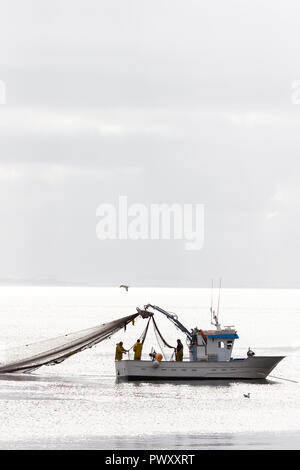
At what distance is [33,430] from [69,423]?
2436mm

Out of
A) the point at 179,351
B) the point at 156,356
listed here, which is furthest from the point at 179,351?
the point at 156,356

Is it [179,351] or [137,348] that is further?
[179,351]

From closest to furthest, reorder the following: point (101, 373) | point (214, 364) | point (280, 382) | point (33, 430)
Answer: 1. point (33, 430)
2. point (214, 364)
3. point (280, 382)
4. point (101, 373)

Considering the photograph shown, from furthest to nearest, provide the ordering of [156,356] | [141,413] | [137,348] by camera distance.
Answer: [156,356] < [137,348] < [141,413]

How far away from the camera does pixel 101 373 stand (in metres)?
81.1

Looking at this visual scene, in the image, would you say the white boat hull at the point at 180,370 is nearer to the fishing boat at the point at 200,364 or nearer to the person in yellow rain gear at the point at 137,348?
the fishing boat at the point at 200,364

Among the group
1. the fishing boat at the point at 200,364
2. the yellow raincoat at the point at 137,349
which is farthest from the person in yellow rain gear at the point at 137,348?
the fishing boat at the point at 200,364

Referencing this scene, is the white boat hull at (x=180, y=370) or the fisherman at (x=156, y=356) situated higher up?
the fisherman at (x=156, y=356)

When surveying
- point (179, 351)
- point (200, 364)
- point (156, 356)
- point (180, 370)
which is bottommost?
point (180, 370)

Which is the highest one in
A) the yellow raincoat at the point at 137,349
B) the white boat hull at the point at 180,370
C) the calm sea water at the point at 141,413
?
the yellow raincoat at the point at 137,349

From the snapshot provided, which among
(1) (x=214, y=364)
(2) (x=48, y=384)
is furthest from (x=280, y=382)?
(2) (x=48, y=384)

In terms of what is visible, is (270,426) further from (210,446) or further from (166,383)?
(166,383)

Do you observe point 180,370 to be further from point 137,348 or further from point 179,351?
point 137,348
